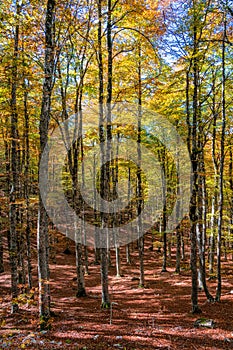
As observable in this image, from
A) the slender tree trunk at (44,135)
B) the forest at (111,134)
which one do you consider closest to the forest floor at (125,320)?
the forest at (111,134)

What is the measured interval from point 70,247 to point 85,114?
1893 centimetres

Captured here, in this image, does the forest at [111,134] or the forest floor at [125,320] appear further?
the forest at [111,134]

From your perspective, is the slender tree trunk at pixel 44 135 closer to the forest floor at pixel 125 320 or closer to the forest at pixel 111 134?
the forest at pixel 111 134

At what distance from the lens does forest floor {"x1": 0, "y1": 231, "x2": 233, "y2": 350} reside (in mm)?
6500

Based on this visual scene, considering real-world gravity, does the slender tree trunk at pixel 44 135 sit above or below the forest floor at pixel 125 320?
above

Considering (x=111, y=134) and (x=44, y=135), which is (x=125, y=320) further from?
(x=111, y=134)

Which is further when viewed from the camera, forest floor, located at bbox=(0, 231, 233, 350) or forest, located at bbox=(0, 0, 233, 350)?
forest, located at bbox=(0, 0, 233, 350)

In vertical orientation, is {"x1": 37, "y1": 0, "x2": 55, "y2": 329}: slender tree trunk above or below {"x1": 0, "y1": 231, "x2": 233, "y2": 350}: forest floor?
above

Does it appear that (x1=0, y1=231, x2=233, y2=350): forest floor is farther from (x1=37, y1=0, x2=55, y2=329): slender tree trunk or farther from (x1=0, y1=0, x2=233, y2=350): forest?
(x1=37, y1=0, x2=55, y2=329): slender tree trunk

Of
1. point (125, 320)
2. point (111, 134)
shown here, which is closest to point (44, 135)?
point (111, 134)

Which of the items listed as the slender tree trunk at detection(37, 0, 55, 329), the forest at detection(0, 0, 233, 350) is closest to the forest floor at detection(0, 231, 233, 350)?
the forest at detection(0, 0, 233, 350)

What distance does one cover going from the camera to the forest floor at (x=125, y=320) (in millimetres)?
6500

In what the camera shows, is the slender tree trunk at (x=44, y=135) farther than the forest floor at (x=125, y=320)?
Yes

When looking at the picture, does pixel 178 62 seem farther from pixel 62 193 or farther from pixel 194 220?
pixel 62 193
